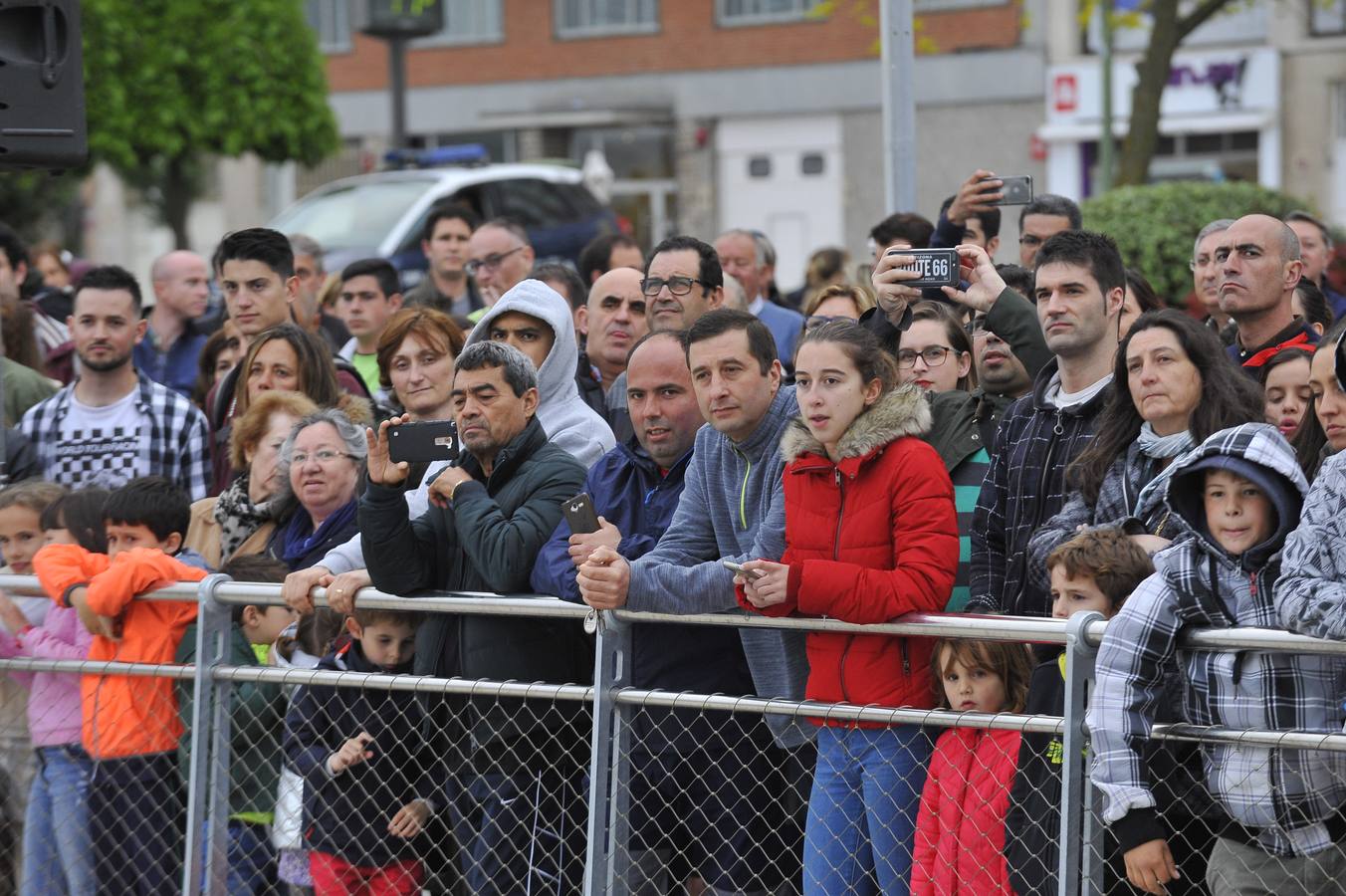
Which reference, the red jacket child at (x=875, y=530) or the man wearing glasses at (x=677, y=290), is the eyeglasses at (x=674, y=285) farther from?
the red jacket child at (x=875, y=530)

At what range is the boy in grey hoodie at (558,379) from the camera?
5609mm

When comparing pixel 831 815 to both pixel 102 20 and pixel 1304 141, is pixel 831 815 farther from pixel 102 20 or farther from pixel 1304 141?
pixel 1304 141

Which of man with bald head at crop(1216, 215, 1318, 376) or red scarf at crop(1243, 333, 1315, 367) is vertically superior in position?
man with bald head at crop(1216, 215, 1318, 376)

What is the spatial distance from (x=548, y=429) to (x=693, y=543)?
96 cm

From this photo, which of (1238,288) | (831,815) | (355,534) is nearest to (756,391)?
(831,815)

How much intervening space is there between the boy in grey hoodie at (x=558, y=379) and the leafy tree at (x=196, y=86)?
16.1 m

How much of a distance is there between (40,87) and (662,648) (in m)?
2.87

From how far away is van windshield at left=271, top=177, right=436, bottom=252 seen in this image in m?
15.6

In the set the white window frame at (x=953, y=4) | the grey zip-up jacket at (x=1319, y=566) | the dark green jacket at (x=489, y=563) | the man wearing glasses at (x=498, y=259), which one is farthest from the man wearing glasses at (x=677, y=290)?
the white window frame at (x=953, y=4)

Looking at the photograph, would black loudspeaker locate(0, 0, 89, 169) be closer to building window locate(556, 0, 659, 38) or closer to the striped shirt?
the striped shirt

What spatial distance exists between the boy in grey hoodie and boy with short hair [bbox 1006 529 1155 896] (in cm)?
174

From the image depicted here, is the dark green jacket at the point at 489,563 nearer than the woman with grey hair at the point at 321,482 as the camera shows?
Yes

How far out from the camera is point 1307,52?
24.3m

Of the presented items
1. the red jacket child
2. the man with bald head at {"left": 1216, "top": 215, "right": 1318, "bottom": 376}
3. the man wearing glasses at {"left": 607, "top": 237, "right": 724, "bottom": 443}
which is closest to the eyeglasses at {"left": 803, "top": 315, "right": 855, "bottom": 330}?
the red jacket child
